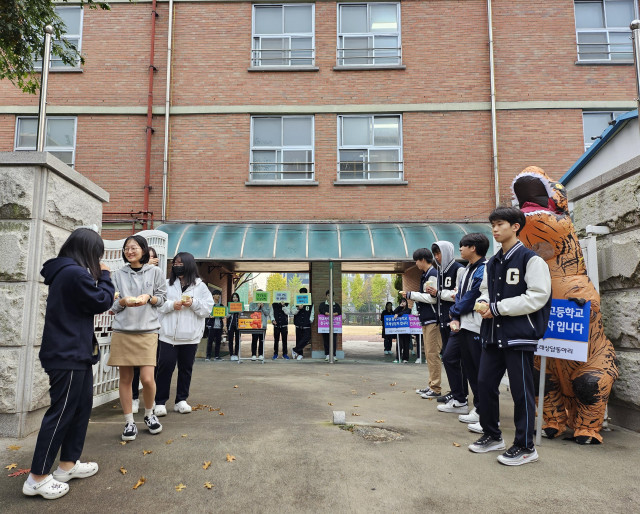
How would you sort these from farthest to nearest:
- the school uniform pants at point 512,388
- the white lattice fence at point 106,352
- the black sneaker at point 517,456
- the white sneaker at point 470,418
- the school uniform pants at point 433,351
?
the school uniform pants at point 433,351
the white lattice fence at point 106,352
the white sneaker at point 470,418
the school uniform pants at point 512,388
the black sneaker at point 517,456

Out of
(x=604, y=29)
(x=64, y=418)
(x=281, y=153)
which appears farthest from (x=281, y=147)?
(x=64, y=418)

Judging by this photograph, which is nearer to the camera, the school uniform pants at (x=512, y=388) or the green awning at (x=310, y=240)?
the school uniform pants at (x=512, y=388)

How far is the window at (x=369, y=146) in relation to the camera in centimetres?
1188

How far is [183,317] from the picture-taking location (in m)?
4.89

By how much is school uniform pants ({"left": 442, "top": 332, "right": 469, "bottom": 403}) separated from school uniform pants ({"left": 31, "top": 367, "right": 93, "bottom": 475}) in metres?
4.09

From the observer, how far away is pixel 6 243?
4086mm

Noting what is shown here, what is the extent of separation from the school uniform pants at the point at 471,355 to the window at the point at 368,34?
955 centimetres

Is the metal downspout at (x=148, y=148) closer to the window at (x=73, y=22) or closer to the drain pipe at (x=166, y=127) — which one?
the drain pipe at (x=166, y=127)

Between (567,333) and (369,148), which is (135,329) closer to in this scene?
(567,333)

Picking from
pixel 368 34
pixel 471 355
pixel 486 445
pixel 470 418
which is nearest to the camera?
pixel 486 445

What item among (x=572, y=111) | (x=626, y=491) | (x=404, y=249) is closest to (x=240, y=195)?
(x=404, y=249)

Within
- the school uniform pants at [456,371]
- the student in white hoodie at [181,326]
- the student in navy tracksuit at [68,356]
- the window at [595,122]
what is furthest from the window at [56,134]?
the window at [595,122]

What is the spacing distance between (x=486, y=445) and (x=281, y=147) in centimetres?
982

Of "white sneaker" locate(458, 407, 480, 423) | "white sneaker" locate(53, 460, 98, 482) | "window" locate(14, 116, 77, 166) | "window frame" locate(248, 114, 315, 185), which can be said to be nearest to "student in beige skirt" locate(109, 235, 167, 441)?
"white sneaker" locate(53, 460, 98, 482)
